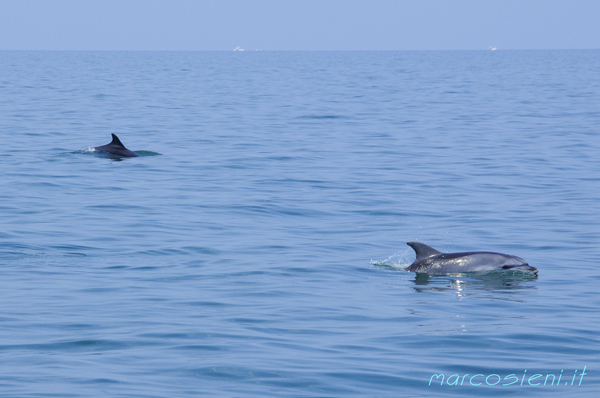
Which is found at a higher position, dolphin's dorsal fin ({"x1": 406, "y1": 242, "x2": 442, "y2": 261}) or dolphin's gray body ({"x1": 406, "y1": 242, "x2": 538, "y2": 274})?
dolphin's dorsal fin ({"x1": 406, "y1": 242, "x2": 442, "y2": 261})

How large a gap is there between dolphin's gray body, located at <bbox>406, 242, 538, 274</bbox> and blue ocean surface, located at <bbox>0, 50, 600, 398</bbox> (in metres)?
0.18

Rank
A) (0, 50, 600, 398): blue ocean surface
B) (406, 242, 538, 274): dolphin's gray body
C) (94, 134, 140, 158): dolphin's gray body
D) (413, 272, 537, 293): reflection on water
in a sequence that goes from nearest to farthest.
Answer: (0, 50, 600, 398): blue ocean surface → (413, 272, 537, 293): reflection on water → (406, 242, 538, 274): dolphin's gray body → (94, 134, 140, 158): dolphin's gray body

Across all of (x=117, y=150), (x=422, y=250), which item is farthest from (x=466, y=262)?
(x=117, y=150)

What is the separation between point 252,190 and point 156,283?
337 inches

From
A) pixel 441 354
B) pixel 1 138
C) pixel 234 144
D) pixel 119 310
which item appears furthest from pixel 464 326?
pixel 1 138

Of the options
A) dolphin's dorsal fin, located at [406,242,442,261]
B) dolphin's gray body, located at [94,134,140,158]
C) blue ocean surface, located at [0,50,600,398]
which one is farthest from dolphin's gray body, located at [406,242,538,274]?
dolphin's gray body, located at [94,134,140,158]

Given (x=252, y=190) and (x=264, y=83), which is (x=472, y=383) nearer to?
(x=252, y=190)

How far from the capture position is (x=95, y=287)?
40.5ft

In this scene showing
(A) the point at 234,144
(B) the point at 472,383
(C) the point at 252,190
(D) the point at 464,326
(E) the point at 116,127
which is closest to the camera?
(B) the point at 472,383

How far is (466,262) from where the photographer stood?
13453 millimetres

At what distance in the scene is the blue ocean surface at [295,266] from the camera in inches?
354

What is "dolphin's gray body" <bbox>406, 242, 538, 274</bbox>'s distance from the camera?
1341 cm

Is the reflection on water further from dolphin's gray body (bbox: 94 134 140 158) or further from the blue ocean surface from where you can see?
dolphin's gray body (bbox: 94 134 140 158)

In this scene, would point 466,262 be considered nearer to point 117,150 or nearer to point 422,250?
point 422,250
